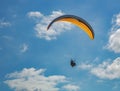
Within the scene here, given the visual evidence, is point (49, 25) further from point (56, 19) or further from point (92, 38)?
point (92, 38)

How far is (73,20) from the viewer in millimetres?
65875

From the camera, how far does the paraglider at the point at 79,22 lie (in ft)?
210

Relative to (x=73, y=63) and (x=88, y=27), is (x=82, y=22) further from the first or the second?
(x=73, y=63)

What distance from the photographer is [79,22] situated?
65500 millimetres

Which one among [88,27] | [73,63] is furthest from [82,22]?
[73,63]

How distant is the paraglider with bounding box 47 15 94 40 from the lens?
2520 inches

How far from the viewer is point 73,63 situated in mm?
Answer: 66750

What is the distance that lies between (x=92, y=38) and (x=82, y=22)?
2.50 metres

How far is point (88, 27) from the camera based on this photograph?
65000 millimetres

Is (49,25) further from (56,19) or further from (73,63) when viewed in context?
(73,63)

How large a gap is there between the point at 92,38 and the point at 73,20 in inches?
131

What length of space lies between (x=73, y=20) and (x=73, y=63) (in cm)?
558

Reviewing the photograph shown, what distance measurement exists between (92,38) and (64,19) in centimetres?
436

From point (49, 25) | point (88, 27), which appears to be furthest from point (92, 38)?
point (49, 25)
